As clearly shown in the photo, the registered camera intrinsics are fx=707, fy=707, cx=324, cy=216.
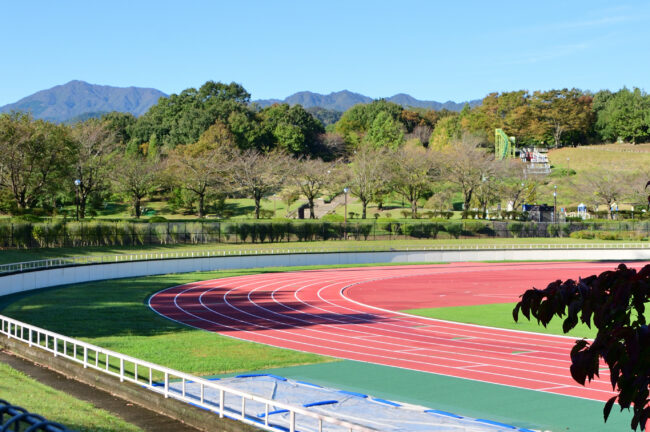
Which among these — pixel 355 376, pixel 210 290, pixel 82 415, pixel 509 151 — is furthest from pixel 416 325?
pixel 509 151

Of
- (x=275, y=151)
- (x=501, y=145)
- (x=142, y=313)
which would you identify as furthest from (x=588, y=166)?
(x=142, y=313)

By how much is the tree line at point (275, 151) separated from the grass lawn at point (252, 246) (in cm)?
568

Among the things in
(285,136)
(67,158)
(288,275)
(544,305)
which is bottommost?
(288,275)

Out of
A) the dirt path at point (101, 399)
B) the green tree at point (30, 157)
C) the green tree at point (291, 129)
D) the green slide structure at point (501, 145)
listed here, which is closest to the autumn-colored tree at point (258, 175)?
the green tree at point (30, 157)

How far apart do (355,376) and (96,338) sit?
9408mm

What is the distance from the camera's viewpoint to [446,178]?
95.8m

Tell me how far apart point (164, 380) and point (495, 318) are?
17244mm

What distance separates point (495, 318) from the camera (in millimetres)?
30016

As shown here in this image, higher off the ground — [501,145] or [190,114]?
[190,114]

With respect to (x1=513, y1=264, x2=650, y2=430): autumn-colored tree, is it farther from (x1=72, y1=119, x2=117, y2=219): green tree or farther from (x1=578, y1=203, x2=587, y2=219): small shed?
(x1=578, y1=203, x2=587, y2=219): small shed

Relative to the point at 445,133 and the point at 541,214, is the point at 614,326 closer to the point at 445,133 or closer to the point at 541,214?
the point at 541,214

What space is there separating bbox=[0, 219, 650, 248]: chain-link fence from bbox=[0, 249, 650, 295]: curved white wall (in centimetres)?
1124

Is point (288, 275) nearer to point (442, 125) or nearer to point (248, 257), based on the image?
point (248, 257)

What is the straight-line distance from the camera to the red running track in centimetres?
2052
